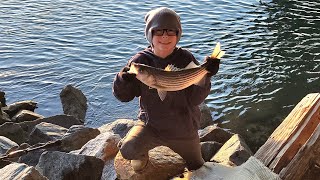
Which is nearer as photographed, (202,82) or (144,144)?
(202,82)

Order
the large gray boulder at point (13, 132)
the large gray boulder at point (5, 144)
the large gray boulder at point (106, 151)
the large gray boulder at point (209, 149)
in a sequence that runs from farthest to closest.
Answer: the large gray boulder at point (13, 132), the large gray boulder at point (5, 144), the large gray boulder at point (209, 149), the large gray boulder at point (106, 151)

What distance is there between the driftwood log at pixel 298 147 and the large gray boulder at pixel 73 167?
78.1 inches

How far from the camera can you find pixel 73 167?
234 inches

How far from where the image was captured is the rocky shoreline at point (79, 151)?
558cm

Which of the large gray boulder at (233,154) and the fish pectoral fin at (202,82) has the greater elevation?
the fish pectoral fin at (202,82)

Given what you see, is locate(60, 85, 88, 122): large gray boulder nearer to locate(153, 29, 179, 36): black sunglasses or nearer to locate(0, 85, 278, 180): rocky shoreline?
locate(0, 85, 278, 180): rocky shoreline

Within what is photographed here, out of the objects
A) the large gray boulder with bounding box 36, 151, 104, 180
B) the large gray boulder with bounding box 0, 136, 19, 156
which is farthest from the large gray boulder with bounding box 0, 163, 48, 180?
the large gray boulder with bounding box 0, 136, 19, 156

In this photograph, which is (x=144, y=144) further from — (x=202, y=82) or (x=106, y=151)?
(x=106, y=151)

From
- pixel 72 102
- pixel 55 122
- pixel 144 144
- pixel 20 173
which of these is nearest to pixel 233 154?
pixel 144 144

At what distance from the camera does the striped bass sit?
430 cm

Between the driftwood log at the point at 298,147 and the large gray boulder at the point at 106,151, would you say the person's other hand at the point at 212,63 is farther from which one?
the large gray boulder at the point at 106,151

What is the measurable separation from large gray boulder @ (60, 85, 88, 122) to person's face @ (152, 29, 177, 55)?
16.7 ft

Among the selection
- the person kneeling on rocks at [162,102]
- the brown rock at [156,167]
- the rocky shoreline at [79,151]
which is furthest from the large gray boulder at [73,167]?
the person kneeling on rocks at [162,102]

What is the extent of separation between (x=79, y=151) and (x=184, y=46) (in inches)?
279
